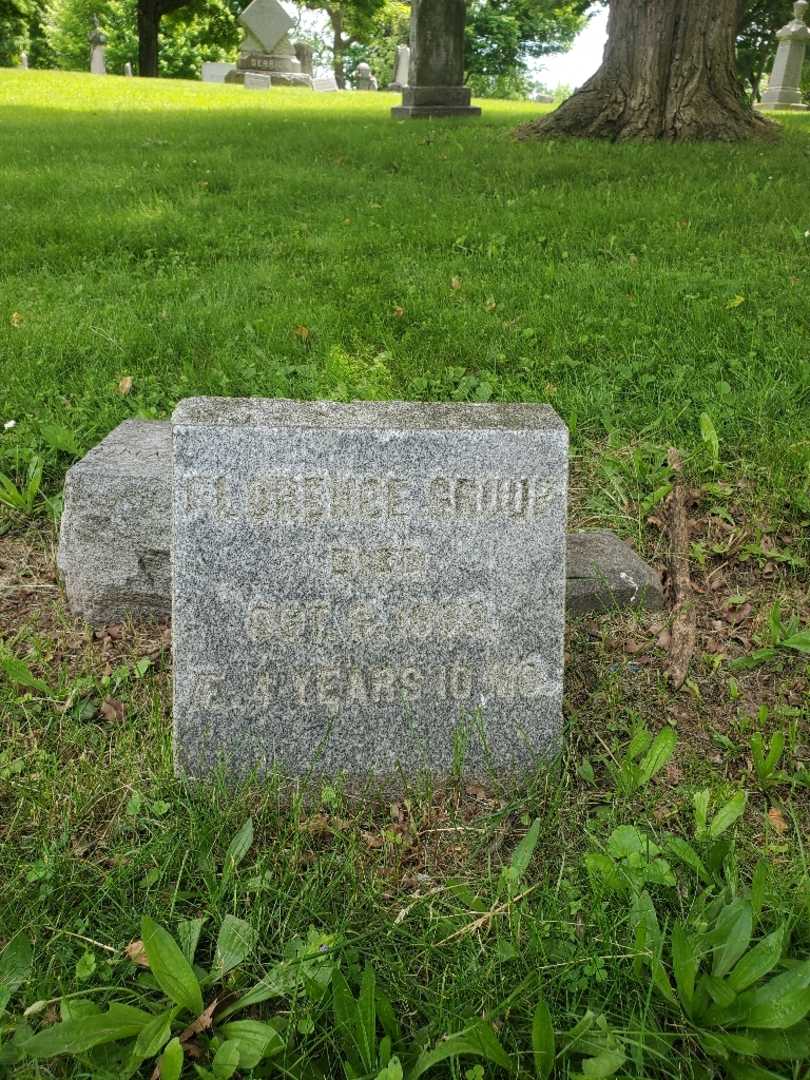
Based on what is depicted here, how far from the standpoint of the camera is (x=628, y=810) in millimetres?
2408

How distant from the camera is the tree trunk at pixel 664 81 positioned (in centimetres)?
922

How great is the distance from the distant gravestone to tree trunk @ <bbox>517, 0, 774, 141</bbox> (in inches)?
330

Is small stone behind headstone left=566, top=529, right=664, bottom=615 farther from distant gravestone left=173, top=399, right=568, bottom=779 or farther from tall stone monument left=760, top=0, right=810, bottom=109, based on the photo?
tall stone monument left=760, top=0, right=810, bottom=109

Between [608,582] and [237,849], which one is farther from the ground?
[608,582]

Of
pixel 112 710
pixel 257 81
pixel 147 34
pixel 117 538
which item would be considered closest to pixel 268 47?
pixel 257 81

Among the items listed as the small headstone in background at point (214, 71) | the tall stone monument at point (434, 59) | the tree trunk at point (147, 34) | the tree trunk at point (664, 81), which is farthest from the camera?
the tree trunk at point (147, 34)

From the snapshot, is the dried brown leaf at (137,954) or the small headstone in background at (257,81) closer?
the dried brown leaf at (137,954)

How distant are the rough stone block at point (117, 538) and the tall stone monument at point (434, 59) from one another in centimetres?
1177

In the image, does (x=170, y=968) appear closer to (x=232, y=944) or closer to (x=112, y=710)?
(x=232, y=944)

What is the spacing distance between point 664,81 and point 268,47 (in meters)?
17.1

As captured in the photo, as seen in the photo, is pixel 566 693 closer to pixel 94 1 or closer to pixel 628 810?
pixel 628 810

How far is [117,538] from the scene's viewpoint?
3.15 metres

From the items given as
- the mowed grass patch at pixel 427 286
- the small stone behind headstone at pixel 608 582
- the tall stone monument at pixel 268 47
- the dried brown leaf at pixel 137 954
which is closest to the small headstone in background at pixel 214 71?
the tall stone monument at pixel 268 47

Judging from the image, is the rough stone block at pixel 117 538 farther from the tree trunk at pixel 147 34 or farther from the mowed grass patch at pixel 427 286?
the tree trunk at pixel 147 34
